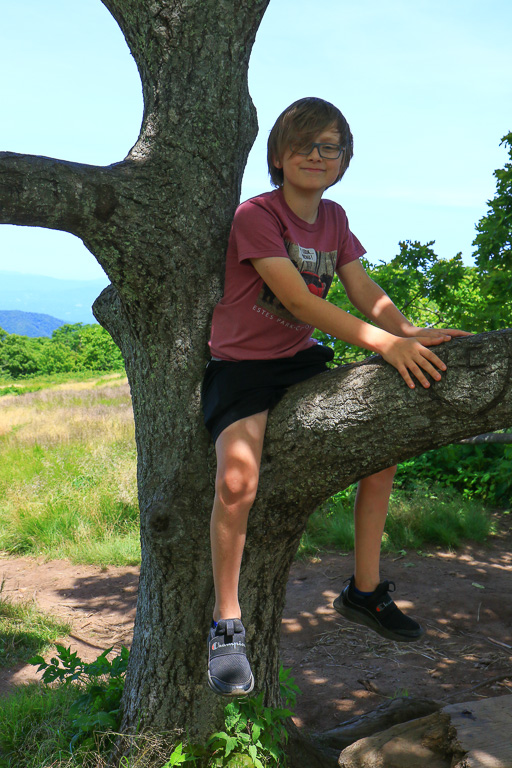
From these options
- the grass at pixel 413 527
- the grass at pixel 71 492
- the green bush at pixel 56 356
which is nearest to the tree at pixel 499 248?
the grass at pixel 413 527

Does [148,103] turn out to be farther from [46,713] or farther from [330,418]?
[46,713]

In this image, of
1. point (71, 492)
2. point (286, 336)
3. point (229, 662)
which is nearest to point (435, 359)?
point (286, 336)

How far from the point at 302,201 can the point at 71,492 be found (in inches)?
242

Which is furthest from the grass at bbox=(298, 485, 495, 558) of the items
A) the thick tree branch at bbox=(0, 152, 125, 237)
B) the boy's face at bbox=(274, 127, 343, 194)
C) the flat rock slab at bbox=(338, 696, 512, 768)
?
the thick tree branch at bbox=(0, 152, 125, 237)

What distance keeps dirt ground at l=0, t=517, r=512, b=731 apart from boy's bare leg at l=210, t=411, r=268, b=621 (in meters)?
1.94

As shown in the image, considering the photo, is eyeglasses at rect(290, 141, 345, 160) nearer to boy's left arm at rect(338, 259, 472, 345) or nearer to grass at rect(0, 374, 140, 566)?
boy's left arm at rect(338, 259, 472, 345)

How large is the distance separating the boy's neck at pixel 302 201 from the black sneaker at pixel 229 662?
5.46 feet

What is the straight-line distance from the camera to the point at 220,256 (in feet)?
9.14

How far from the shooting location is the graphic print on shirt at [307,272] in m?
2.60

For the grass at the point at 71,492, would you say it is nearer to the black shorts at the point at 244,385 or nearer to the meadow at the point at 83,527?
the meadow at the point at 83,527

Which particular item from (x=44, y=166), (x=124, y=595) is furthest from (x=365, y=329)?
(x=124, y=595)

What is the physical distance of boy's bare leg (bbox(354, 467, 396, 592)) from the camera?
9.13 feet

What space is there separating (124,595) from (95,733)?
2970mm

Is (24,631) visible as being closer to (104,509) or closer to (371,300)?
(104,509)
